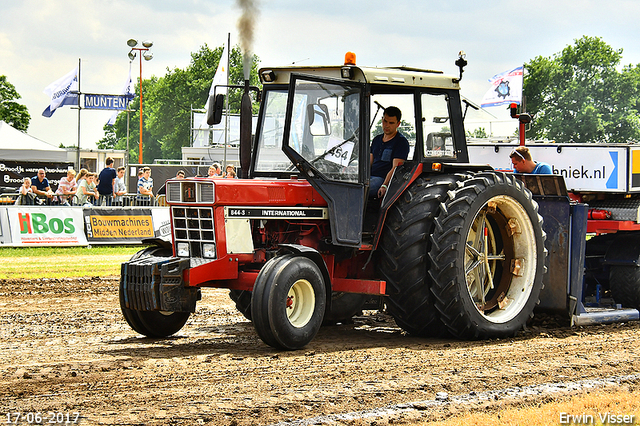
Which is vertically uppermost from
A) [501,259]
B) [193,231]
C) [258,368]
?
[193,231]

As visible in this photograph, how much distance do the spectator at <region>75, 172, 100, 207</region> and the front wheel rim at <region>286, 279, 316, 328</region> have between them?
43.4 ft

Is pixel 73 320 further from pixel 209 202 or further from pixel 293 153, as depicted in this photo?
pixel 293 153

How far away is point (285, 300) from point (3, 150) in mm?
30283

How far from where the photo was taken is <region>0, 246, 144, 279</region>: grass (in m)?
13.6

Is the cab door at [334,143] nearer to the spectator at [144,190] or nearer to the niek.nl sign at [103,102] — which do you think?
the spectator at [144,190]

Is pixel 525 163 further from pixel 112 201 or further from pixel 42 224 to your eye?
pixel 112 201

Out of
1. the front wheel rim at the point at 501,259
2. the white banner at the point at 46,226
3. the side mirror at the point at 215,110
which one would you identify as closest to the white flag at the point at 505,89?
the white banner at the point at 46,226

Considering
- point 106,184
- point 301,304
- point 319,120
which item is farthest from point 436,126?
point 106,184

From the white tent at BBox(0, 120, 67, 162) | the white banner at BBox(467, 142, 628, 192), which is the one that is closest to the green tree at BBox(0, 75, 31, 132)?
the white tent at BBox(0, 120, 67, 162)

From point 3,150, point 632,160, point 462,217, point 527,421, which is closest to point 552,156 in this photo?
point 632,160

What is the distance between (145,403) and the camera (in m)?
4.71

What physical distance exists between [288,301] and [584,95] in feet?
192

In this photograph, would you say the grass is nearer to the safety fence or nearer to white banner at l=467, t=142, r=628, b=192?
the safety fence

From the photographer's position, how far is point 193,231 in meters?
6.91
